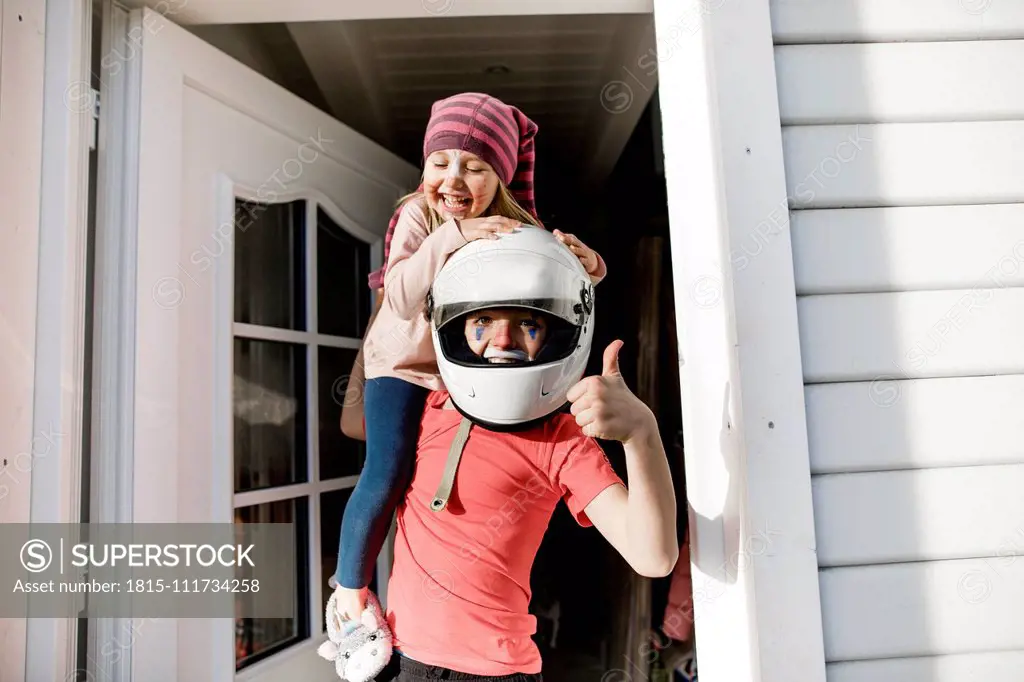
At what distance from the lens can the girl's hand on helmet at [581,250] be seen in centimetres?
107

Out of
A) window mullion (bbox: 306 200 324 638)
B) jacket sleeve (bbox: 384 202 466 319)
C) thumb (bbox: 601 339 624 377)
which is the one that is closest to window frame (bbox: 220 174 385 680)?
window mullion (bbox: 306 200 324 638)

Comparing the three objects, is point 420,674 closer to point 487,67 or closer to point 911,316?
point 911,316

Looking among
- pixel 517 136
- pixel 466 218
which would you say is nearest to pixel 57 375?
pixel 466 218

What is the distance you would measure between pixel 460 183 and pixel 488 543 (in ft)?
1.98

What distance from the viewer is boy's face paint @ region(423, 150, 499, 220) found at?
1094 millimetres

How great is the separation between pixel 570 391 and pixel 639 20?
4.37 ft

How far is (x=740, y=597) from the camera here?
Result: 1113 millimetres

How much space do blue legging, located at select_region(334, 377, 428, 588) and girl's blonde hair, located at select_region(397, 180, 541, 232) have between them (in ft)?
0.98

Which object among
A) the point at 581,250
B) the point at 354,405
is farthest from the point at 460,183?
the point at 354,405

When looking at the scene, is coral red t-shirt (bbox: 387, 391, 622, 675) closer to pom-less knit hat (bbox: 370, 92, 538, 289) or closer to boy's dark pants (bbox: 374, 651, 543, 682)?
boy's dark pants (bbox: 374, 651, 543, 682)

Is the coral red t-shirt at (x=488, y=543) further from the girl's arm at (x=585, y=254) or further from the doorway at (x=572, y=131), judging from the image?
the doorway at (x=572, y=131)

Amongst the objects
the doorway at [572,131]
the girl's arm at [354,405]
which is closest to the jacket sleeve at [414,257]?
the girl's arm at [354,405]

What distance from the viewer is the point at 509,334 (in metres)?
1.02

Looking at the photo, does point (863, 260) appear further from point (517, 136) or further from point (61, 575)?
point (61, 575)
